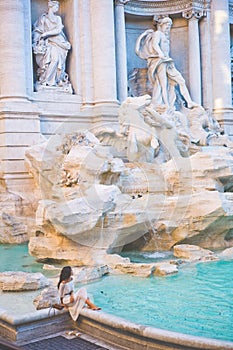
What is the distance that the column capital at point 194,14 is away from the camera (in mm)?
15188

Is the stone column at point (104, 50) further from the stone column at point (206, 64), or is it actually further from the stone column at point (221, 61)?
the stone column at point (221, 61)

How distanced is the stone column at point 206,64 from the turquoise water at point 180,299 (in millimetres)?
8280

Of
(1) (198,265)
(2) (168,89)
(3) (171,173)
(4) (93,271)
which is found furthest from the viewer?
(2) (168,89)

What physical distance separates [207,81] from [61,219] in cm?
866

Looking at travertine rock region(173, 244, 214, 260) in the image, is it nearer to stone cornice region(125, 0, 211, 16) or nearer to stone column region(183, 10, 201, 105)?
stone column region(183, 10, 201, 105)

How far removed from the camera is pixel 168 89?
14578 mm

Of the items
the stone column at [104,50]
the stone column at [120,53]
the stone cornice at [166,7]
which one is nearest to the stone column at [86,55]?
the stone column at [104,50]

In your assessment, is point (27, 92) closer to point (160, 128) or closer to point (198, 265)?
point (160, 128)

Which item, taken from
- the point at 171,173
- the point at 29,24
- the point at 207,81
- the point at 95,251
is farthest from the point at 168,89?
the point at 95,251

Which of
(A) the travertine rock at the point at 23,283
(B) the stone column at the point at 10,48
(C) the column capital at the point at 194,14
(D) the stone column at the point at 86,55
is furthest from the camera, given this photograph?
(C) the column capital at the point at 194,14

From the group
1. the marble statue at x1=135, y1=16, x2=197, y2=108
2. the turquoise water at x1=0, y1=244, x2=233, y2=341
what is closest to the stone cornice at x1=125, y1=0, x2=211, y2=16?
the marble statue at x1=135, y1=16, x2=197, y2=108

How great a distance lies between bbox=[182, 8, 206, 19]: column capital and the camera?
15.2 meters

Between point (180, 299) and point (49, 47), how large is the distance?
838 centimetres

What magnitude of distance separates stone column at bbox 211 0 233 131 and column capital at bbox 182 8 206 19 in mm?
309
